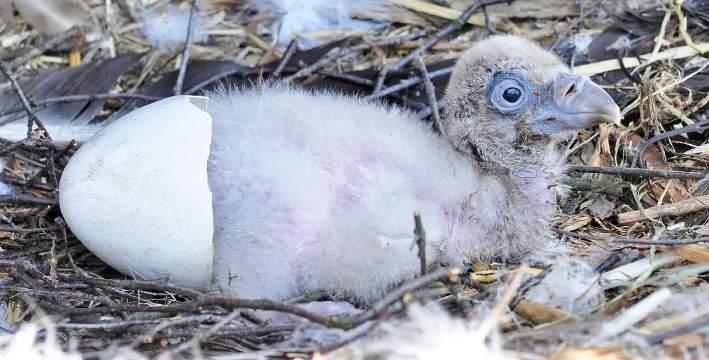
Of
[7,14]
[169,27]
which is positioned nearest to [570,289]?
[169,27]

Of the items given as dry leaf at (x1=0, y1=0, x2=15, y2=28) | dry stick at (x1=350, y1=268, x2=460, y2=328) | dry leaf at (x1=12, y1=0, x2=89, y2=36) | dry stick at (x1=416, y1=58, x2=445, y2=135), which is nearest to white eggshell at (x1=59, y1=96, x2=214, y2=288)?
dry stick at (x1=350, y1=268, x2=460, y2=328)

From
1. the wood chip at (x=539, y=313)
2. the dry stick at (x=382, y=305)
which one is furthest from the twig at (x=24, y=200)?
the wood chip at (x=539, y=313)

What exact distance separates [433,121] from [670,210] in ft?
2.68

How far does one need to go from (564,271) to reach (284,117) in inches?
34.4

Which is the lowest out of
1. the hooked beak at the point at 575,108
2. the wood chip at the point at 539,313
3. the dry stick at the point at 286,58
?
the wood chip at the point at 539,313

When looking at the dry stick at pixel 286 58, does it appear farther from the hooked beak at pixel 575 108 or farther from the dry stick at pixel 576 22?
the hooked beak at pixel 575 108

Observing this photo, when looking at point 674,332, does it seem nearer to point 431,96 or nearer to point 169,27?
point 431,96

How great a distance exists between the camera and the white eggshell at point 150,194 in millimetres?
2174

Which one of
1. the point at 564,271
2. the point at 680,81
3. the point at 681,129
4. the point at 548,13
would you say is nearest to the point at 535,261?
the point at 564,271

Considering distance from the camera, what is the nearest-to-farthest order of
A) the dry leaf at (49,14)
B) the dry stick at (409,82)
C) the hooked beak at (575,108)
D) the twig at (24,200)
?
the hooked beak at (575,108) → the twig at (24,200) → the dry stick at (409,82) → the dry leaf at (49,14)

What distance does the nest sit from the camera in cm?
189

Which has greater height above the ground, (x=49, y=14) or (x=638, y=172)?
(x=49, y=14)

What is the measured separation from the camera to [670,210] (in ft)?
8.32

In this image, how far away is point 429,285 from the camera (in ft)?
7.42
